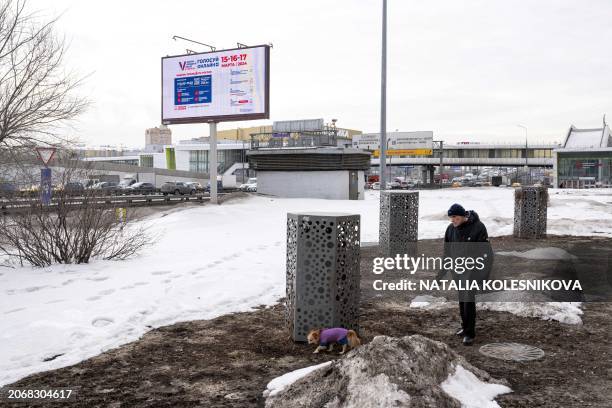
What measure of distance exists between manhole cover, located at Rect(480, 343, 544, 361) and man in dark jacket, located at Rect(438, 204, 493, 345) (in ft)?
0.88

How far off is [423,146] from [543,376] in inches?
2321

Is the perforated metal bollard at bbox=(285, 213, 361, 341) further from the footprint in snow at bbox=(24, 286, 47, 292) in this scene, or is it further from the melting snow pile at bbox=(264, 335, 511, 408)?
the footprint in snow at bbox=(24, 286, 47, 292)

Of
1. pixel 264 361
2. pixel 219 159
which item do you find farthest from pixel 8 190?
pixel 219 159

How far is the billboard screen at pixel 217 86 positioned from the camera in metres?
26.4

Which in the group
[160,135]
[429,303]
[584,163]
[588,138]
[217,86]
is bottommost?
[429,303]

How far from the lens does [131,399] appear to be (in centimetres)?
454

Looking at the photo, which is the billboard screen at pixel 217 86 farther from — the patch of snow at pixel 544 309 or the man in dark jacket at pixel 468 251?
the man in dark jacket at pixel 468 251

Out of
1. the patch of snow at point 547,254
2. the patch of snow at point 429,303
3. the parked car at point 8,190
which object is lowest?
the patch of snow at point 429,303

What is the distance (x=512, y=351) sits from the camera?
19.1 feet

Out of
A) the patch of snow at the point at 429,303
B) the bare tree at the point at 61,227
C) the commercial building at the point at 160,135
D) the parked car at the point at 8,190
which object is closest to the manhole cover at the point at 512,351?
the patch of snow at the point at 429,303

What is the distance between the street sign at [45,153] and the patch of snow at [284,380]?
1022 centimetres

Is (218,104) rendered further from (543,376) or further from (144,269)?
(543,376)

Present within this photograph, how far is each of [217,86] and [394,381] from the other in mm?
24716

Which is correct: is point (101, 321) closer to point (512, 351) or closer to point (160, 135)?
point (512, 351)
